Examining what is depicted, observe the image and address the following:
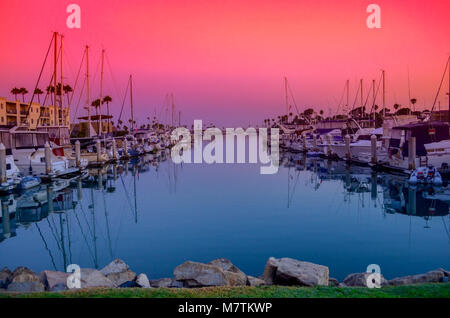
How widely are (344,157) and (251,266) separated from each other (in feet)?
134

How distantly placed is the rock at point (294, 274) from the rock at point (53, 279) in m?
4.62

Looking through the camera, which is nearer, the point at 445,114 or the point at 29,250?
the point at 29,250

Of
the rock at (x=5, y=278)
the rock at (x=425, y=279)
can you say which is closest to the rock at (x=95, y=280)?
the rock at (x=5, y=278)

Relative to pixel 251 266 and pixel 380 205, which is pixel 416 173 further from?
pixel 251 266

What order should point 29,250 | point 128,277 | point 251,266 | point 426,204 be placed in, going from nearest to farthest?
point 128,277 → point 251,266 → point 29,250 → point 426,204

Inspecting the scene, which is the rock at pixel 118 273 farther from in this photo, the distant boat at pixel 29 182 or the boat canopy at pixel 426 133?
the boat canopy at pixel 426 133

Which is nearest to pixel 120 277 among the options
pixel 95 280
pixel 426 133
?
pixel 95 280

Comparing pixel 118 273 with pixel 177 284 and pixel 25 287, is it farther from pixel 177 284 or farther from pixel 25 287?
pixel 25 287

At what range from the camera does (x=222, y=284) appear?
31.3ft

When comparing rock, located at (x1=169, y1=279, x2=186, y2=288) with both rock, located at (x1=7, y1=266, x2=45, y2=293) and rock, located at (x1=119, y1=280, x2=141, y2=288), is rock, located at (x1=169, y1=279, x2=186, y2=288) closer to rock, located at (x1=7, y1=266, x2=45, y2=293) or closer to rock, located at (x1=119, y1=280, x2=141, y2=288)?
rock, located at (x1=119, y1=280, x2=141, y2=288)

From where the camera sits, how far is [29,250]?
16.4m

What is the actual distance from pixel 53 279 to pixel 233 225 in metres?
10.8
